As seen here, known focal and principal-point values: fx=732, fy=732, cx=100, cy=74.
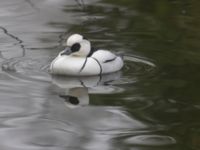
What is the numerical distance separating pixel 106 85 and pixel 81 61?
0.64 metres

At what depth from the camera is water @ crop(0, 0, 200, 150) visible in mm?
8227

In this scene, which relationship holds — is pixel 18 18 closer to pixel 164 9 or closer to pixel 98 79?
pixel 164 9

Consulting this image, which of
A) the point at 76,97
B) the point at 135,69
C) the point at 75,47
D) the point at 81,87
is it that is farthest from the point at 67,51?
the point at 76,97

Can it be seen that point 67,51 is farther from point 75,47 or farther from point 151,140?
point 151,140

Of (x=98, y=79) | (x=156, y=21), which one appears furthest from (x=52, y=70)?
(x=156, y=21)

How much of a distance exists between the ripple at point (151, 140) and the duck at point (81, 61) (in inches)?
98.4

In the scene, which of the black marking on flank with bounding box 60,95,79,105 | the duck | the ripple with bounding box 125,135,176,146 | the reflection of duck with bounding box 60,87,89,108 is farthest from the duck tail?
the ripple with bounding box 125,135,176,146

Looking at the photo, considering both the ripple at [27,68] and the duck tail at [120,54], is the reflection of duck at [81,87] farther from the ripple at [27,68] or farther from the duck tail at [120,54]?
the duck tail at [120,54]

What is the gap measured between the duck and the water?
0.12 m

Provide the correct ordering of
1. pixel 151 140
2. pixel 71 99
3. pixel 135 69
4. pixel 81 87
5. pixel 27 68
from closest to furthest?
pixel 151 140 < pixel 71 99 < pixel 81 87 < pixel 27 68 < pixel 135 69

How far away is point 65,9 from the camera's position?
1523 centimetres

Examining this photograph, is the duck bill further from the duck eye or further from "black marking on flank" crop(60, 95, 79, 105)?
"black marking on flank" crop(60, 95, 79, 105)

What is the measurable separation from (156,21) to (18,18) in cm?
271

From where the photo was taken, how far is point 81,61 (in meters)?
10.5
